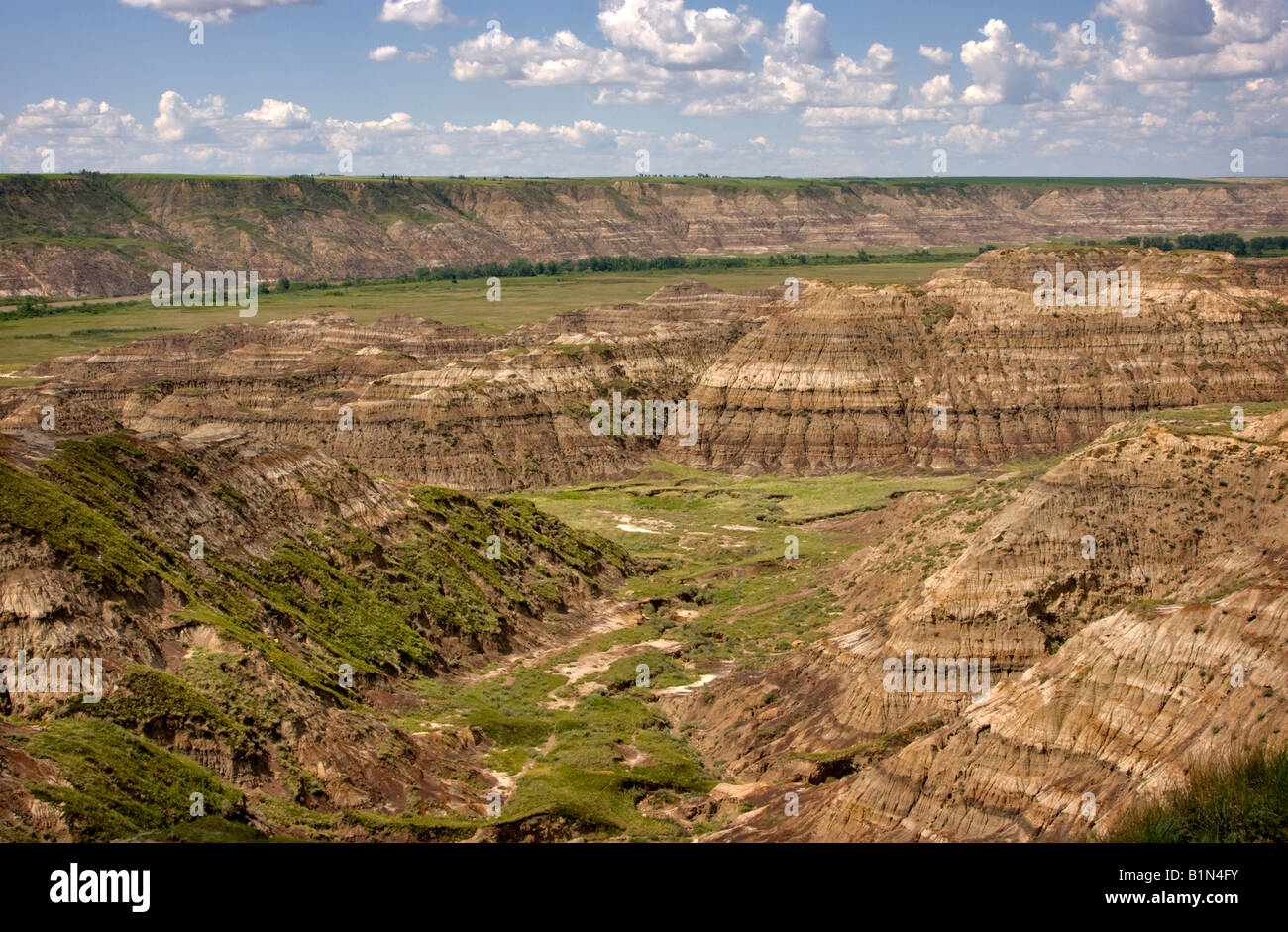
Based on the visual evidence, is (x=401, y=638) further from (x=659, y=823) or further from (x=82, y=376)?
(x=82, y=376)

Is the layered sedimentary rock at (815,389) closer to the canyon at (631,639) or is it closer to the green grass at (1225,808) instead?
the canyon at (631,639)

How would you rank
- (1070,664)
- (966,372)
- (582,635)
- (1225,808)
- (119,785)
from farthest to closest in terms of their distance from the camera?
1. (966,372)
2. (582,635)
3. (1070,664)
4. (119,785)
5. (1225,808)

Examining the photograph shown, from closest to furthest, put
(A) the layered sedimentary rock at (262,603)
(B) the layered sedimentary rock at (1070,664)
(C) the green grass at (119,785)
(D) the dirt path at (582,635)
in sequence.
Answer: (C) the green grass at (119,785), (B) the layered sedimentary rock at (1070,664), (A) the layered sedimentary rock at (262,603), (D) the dirt path at (582,635)

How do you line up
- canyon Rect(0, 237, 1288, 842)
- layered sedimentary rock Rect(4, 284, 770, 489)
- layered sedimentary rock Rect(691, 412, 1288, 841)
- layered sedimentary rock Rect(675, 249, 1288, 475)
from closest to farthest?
layered sedimentary rock Rect(691, 412, 1288, 841) → canyon Rect(0, 237, 1288, 842) → layered sedimentary rock Rect(4, 284, 770, 489) → layered sedimentary rock Rect(675, 249, 1288, 475)

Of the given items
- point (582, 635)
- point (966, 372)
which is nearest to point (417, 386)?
point (966, 372)

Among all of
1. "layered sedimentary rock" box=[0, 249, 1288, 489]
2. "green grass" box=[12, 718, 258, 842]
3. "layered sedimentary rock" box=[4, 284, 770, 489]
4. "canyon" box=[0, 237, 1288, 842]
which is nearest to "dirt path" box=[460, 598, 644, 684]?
"canyon" box=[0, 237, 1288, 842]

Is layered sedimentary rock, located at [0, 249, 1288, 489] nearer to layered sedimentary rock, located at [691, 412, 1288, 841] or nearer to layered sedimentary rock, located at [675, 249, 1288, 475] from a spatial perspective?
layered sedimentary rock, located at [675, 249, 1288, 475]

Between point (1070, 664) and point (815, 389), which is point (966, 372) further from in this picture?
point (1070, 664)

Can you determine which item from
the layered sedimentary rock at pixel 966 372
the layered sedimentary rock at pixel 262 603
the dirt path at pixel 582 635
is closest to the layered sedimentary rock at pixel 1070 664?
the dirt path at pixel 582 635
